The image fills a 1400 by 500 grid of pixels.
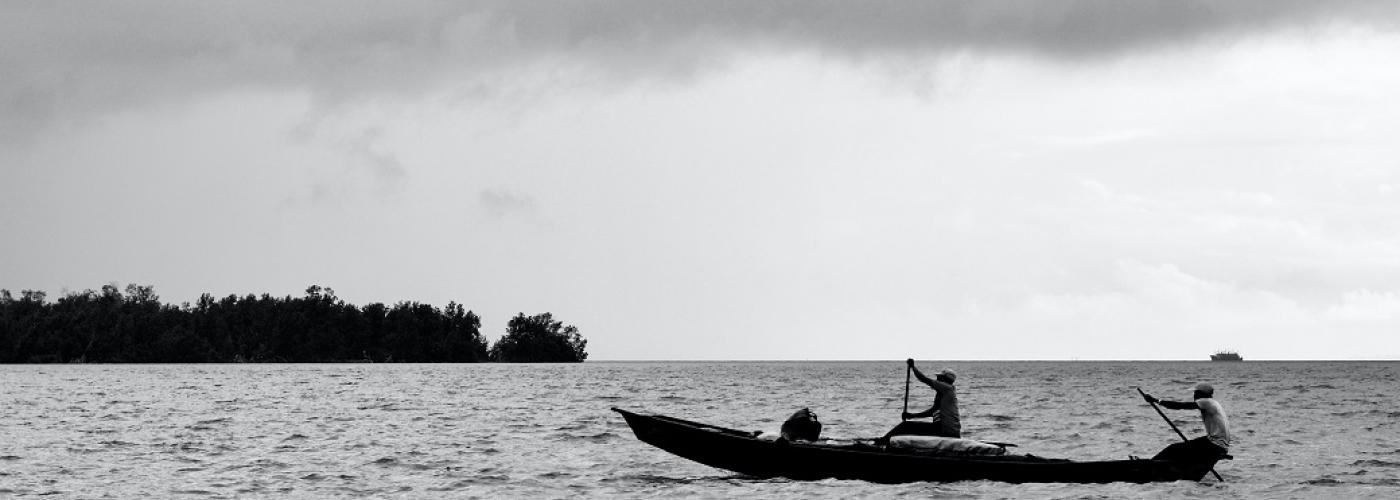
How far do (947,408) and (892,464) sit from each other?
5.41ft

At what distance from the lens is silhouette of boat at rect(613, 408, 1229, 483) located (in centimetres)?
2995

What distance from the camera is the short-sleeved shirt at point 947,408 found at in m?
29.8

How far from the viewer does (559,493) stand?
31.3 metres

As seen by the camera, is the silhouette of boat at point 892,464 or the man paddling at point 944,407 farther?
the silhouette of boat at point 892,464

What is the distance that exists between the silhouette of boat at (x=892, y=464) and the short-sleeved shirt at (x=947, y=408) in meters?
0.76

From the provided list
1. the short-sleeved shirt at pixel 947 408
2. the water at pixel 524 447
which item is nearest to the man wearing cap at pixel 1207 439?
the water at pixel 524 447

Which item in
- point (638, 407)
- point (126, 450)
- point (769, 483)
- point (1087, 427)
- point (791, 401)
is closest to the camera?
point (769, 483)

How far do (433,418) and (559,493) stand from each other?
31.0 metres

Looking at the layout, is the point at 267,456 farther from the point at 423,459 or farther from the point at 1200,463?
the point at 1200,463

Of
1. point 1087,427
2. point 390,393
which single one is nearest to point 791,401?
point 390,393

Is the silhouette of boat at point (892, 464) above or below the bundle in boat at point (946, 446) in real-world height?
below

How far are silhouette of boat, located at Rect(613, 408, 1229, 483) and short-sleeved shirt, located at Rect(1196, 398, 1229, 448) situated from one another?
17.8 inches

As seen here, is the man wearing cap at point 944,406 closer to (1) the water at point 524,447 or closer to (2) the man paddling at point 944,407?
(2) the man paddling at point 944,407

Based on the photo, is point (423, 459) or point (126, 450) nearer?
point (423, 459)
